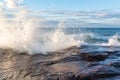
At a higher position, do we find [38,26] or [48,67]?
[38,26]

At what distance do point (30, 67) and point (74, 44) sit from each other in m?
9.75

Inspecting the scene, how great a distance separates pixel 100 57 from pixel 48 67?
366 centimetres

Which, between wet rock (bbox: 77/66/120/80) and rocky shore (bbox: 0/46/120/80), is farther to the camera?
rocky shore (bbox: 0/46/120/80)

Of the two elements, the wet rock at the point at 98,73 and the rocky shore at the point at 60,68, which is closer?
the wet rock at the point at 98,73

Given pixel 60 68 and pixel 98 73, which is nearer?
pixel 98 73

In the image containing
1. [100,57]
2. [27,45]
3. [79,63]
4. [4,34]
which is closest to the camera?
[79,63]

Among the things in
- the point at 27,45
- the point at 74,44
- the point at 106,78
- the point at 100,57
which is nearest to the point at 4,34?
the point at 27,45

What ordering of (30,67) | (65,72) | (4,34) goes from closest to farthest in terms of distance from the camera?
(65,72) → (30,67) → (4,34)

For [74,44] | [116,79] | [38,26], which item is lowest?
[116,79]

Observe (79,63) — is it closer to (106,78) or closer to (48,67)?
(48,67)

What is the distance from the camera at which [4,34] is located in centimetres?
2019

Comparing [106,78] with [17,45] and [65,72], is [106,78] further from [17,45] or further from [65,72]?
[17,45]

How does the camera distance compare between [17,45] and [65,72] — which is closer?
[65,72]

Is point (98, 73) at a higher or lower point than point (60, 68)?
lower
